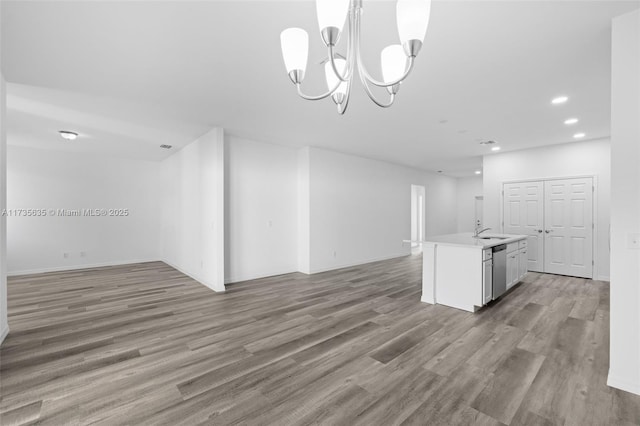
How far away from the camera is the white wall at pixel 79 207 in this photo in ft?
19.5

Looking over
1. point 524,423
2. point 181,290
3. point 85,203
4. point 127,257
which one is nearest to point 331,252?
point 181,290

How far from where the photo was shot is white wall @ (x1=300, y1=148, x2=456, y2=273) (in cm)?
612

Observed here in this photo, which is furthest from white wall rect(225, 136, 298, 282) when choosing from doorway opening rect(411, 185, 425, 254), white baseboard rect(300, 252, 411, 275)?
doorway opening rect(411, 185, 425, 254)

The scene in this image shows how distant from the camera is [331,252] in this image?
20.9 ft

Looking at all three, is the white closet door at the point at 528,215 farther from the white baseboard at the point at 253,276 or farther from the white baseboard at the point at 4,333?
the white baseboard at the point at 4,333

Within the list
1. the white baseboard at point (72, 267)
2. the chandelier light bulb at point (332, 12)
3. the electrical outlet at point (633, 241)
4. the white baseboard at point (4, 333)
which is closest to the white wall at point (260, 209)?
the white baseboard at point (4, 333)

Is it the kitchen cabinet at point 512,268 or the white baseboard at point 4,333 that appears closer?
the white baseboard at point 4,333

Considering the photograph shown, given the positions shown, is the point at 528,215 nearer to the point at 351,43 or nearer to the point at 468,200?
the point at 468,200

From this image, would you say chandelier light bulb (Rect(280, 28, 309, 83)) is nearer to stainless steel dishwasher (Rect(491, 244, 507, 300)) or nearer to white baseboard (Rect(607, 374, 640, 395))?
white baseboard (Rect(607, 374, 640, 395))

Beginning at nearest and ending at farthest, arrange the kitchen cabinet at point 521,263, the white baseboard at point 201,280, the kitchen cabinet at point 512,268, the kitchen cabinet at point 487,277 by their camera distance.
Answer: the kitchen cabinet at point 487,277 → the kitchen cabinet at point 512,268 → the white baseboard at point 201,280 → the kitchen cabinet at point 521,263

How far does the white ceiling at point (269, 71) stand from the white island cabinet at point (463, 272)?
1919 mm

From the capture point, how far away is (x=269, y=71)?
276cm

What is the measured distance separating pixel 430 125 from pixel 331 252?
3.37m

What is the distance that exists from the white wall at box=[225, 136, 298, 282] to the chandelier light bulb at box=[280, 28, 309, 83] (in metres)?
3.94
